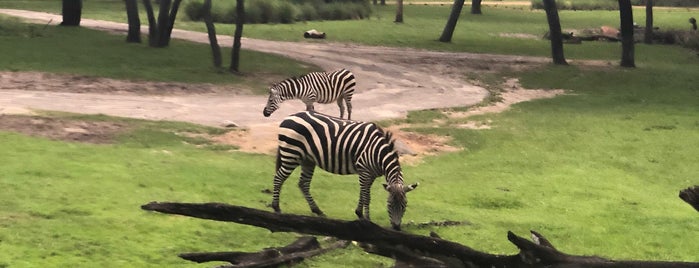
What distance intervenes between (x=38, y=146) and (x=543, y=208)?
25.0ft

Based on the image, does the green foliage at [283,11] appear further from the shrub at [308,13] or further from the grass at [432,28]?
the grass at [432,28]

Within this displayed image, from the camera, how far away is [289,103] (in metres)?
23.7

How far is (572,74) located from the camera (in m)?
32.3

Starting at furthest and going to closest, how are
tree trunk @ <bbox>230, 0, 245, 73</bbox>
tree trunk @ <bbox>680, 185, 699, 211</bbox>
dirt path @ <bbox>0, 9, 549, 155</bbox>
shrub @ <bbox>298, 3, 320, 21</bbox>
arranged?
shrub @ <bbox>298, 3, 320, 21</bbox>, tree trunk @ <bbox>230, 0, 245, 73</bbox>, dirt path @ <bbox>0, 9, 549, 155</bbox>, tree trunk @ <bbox>680, 185, 699, 211</bbox>

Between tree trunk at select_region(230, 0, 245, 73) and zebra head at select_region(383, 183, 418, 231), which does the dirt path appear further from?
zebra head at select_region(383, 183, 418, 231)

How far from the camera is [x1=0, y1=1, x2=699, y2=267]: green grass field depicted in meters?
9.28

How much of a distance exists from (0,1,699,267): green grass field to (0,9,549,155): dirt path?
1.49 metres

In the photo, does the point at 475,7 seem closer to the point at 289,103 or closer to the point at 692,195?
the point at 289,103

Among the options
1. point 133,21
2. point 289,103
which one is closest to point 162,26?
point 133,21

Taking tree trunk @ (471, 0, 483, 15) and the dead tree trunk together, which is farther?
tree trunk @ (471, 0, 483, 15)

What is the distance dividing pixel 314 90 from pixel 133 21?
46.8 feet

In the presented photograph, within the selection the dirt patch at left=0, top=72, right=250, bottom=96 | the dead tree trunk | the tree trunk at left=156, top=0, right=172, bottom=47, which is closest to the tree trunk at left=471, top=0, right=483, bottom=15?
the tree trunk at left=156, top=0, right=172, bottom=47

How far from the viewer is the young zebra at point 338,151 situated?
421 inches

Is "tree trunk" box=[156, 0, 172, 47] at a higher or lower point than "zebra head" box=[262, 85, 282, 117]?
higher
